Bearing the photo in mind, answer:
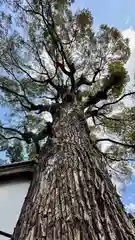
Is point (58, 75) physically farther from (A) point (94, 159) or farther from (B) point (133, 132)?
(A) point (94, 159)

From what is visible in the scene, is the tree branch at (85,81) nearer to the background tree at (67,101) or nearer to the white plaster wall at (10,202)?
the background tree at (67,101)

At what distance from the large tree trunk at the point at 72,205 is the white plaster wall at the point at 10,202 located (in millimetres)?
1281

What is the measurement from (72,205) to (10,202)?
98.1 inches

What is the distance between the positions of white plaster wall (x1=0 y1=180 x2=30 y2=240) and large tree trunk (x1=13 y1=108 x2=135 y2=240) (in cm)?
128

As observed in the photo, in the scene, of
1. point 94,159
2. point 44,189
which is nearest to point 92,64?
point 94,159

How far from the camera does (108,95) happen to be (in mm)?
8344

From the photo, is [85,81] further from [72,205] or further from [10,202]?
[72,205]

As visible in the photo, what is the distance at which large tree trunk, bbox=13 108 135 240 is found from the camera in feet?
5.63

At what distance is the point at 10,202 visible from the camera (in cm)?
426

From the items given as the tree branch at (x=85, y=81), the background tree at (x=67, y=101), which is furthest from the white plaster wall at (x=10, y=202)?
the tree branch at (x=85, y=81)

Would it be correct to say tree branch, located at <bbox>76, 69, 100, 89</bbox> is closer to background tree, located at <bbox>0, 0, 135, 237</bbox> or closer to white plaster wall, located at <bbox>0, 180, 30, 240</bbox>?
background tree, located at <bbox>0, 0, 135, 237</bbox>

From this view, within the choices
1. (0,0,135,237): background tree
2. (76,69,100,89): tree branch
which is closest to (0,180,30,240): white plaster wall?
(0,0,135,237): background tree

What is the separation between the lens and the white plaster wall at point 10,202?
388cm

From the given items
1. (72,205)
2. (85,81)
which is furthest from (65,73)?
(72,205)
